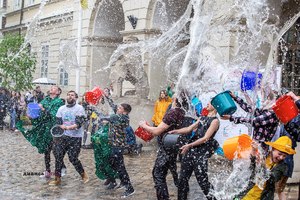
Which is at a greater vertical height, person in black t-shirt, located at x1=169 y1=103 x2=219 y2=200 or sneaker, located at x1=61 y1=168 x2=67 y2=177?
person in black t-shirt, located at x1=169 y1=103 x2=219 y2=200

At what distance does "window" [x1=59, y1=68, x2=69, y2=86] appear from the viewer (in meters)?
18.5

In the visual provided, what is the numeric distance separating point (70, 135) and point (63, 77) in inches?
519

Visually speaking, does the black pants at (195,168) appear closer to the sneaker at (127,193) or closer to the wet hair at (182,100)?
the wet hair at (182,100)

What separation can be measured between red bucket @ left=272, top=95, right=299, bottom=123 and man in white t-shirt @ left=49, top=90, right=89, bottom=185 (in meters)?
3.45

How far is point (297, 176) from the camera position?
19.6ft

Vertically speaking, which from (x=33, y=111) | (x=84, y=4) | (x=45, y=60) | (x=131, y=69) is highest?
(x=84, y=4)

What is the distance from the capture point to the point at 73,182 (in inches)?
238

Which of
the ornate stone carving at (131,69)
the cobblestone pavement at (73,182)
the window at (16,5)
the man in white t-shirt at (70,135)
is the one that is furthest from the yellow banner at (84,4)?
the window at (16,5)

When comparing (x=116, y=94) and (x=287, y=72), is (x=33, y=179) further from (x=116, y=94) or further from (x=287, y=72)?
(x=287, y=72)

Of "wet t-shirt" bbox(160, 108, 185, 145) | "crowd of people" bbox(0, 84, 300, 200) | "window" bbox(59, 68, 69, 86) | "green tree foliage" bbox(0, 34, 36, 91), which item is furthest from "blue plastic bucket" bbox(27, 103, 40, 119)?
"window" bbox(59, 68, 69, 86)

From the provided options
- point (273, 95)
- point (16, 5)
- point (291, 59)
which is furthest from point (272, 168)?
point (16, 5)

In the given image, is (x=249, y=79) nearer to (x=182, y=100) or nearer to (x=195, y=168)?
(x=182, y=100)

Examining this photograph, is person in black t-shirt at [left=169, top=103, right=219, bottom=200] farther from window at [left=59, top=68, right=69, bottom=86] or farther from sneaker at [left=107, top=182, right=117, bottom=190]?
window at [left=59, top=68, right=69, bottom=86]

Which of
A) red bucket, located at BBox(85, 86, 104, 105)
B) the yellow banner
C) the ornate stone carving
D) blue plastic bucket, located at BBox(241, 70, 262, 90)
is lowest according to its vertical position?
red bucket, located at BBox(85, 86, 104, 105)
